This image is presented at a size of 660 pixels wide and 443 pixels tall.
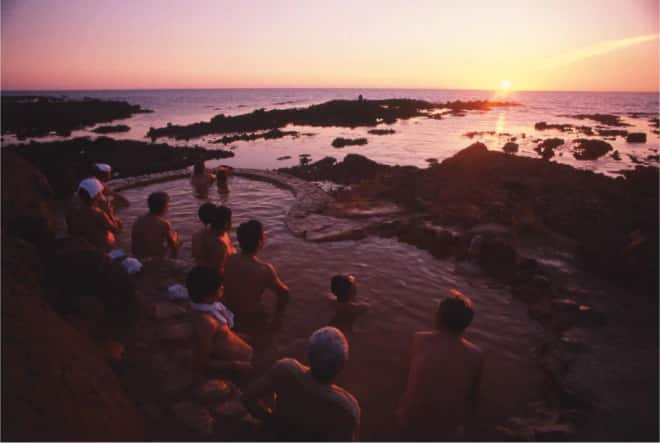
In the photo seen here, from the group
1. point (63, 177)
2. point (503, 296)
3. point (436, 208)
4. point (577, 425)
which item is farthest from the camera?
point (63, 177)

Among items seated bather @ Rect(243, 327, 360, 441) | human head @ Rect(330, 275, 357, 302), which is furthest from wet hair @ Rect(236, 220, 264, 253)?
seated bather @ Rect(243, 327, 360, 441)

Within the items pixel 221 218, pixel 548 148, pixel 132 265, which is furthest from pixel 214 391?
pixel 548 148

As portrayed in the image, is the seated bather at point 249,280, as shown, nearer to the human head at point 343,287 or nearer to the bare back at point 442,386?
the human head at point 343,287

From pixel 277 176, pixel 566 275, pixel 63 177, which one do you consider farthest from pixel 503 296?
pixel 63 177

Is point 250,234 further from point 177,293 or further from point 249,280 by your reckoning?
point 177,293

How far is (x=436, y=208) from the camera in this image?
11195mm

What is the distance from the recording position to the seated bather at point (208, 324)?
3.78 meters

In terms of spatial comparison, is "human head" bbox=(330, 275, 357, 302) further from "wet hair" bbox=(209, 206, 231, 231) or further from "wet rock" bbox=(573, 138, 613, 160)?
"wet rock" bbox=(573, 138, 613, 160)

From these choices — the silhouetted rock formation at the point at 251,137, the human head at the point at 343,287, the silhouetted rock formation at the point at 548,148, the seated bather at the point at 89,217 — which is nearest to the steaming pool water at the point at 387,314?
the human head at the point at 343,287

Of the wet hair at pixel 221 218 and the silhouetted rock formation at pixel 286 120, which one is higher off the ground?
the silhouetted rock formation at pixel 286 120

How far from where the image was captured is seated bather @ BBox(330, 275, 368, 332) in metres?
5.79

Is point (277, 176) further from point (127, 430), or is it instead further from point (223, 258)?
point (127, 430)

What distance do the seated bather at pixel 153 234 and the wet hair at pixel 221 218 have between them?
1.31m

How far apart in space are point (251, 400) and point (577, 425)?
3665 mm
